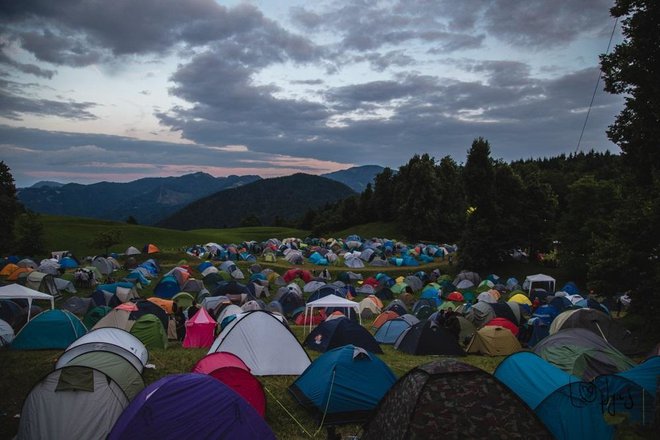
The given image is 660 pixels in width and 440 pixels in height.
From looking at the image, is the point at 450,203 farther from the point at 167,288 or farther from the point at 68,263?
the point at 68,263

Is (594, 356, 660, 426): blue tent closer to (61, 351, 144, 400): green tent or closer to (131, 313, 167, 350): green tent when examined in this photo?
(61, 351, 144, 400): green tent

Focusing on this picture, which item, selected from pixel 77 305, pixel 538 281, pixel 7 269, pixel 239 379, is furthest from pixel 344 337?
pixel 7 269

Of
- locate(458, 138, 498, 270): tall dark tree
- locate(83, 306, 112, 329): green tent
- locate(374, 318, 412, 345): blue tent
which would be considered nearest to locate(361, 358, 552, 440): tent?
locate(374, 318, 412, 345): blue tent

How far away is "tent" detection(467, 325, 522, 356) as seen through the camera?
654 inches

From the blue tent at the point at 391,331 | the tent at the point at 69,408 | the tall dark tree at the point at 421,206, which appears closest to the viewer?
the tent at the point at 69,408

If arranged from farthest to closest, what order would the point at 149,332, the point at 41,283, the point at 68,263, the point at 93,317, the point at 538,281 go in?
1. the point at 68,263
2. the point at 538,281
3. the point at 41,283
4. the point at 93,317
5. the point at 149,332

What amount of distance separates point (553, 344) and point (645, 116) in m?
8.71

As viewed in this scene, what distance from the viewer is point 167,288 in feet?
100

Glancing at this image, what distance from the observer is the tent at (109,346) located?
396 inches

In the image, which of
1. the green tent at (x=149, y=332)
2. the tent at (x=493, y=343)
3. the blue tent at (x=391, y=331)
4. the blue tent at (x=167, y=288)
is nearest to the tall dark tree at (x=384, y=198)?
the blue tent at (x=167, y=288)

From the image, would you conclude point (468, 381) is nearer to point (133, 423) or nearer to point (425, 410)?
point (425, 410)

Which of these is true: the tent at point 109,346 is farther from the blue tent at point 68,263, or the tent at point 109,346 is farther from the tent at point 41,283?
the blue tent at point 68,263

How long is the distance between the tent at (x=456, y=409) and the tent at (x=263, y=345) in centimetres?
572

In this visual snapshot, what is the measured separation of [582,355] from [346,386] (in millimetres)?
5320
